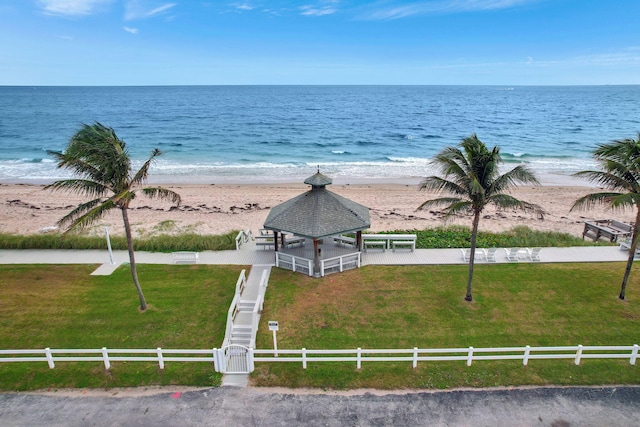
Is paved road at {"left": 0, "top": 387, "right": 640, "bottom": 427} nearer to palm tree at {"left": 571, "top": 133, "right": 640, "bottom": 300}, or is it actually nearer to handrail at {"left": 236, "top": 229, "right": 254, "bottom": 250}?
palm tree at {"left": 571, "top": 133, "right": 640, "bottom": 300}

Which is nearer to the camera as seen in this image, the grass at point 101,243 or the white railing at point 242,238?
the grass at point 101,243

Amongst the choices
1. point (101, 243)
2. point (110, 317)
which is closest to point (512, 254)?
point (110, 317)

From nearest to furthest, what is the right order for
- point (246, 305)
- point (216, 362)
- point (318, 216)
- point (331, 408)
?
1. point (331, 408)
2. point (216, 362)
3. point (246, 305)
4. point (318, 216)

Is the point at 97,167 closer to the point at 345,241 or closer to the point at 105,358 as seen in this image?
the point at 105,358

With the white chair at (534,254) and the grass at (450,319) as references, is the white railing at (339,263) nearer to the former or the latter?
the grass at (450,319)

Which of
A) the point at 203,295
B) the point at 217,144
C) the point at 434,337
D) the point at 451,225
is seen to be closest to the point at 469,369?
the point at 434,337

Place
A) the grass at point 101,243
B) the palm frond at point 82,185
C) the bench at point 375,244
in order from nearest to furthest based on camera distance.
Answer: the palm frond at point 82,185 → the bench at point 375,244 → the grass at point 101,243

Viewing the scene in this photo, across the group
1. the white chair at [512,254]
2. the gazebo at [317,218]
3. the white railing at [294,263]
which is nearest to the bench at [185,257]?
the gazebo at [317,218]

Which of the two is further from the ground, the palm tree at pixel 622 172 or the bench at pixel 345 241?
the palm tree at pixel 622 172
